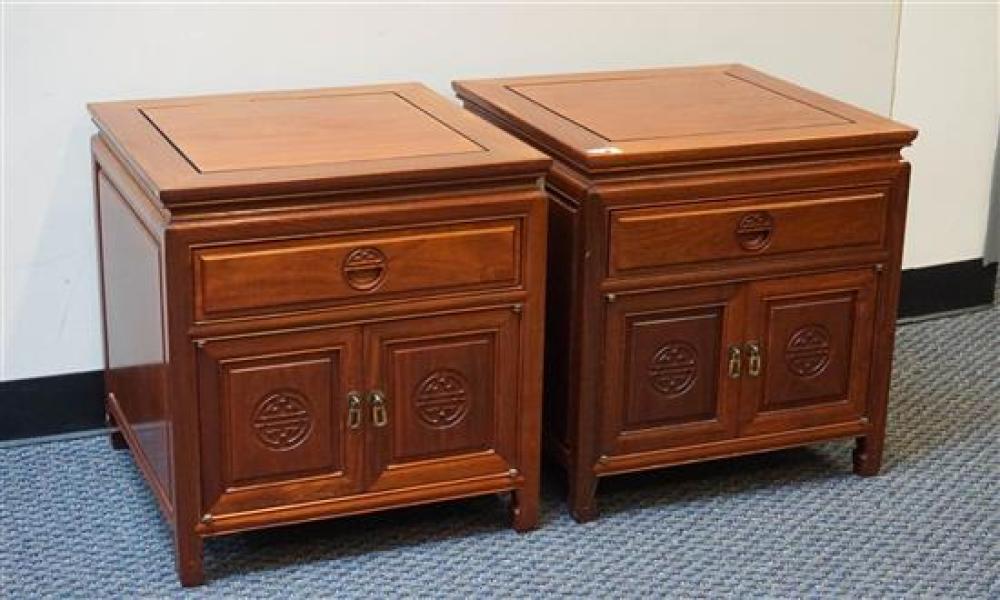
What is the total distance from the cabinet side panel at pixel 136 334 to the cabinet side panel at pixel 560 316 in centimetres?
46

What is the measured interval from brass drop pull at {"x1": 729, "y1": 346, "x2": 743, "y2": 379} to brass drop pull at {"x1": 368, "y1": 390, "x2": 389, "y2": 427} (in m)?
0.42

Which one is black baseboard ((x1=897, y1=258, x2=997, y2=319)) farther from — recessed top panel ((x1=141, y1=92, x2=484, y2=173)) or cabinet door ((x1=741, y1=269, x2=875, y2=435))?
recessed top panel ((x1=141, y1=92, x2=484, y2=173))

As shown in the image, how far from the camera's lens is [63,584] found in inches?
71.0

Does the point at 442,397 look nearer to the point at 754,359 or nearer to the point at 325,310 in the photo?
the point at 325,310

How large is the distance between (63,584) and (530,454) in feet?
1.76

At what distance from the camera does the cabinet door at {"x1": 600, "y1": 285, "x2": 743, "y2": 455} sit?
6.21 ft

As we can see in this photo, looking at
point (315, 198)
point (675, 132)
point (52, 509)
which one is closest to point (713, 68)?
point (675, 132)

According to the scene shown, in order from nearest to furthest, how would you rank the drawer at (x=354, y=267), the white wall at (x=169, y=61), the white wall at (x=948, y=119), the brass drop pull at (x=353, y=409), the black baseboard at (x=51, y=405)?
the drawer at (x=354, y=267) → the brass drop pull at (x=353, y=409) → the white wall at (x=169, y=61) → the black baseboard at (x=51, y=405) → the white wall at (x=948, y=119)

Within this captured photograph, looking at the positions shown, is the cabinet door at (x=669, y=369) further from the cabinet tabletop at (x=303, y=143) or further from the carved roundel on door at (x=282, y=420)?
the carved roundel on door at (x=282, y=420)

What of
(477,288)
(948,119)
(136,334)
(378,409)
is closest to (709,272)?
(477,288)

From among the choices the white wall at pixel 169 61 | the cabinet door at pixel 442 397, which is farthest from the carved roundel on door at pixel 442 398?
the white wall at pixel 169 61

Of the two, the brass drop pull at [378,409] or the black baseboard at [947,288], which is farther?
the black baseboard at [947,288]

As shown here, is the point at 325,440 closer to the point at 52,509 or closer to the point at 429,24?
the point at 52,509

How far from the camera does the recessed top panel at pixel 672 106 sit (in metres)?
1.92
